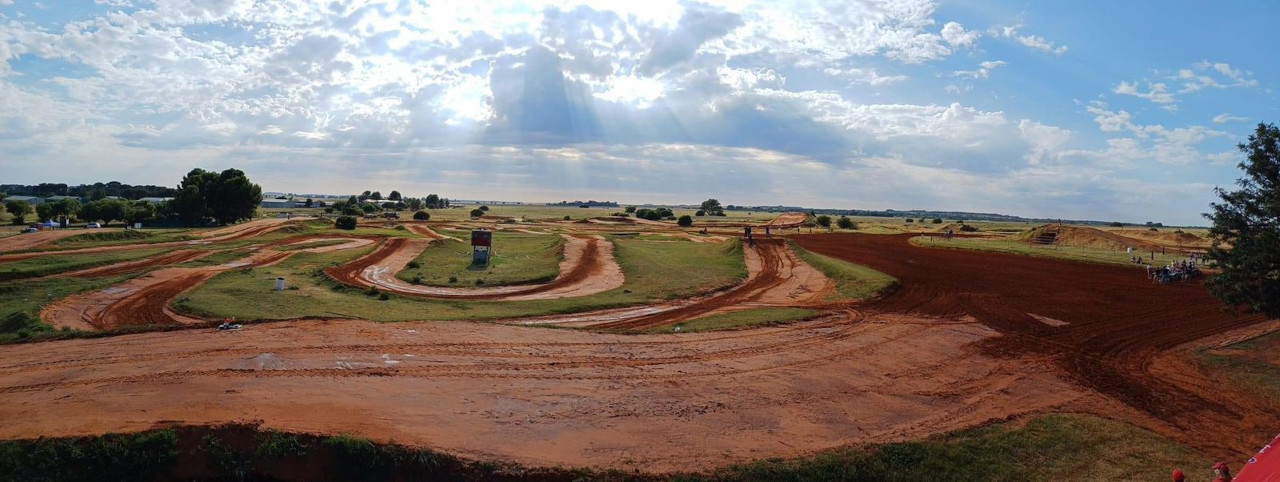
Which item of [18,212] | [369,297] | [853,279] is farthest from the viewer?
[18,212]

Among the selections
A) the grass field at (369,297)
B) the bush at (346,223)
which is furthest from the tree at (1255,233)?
the bush at (346,223)

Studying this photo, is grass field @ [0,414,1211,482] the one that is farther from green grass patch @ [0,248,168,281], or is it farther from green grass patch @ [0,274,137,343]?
green grass patch @ [0,248,168,281]

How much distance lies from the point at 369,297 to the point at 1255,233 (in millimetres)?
26431

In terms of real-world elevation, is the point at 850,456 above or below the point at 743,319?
below

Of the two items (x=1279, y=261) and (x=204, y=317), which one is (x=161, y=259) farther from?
(x=1279, y=261)

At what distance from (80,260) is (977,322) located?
38.9 metres

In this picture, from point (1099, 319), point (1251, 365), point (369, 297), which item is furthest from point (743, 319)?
point (1099, 319)

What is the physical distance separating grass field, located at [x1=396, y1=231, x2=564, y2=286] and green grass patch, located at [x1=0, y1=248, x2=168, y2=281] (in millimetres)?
13292

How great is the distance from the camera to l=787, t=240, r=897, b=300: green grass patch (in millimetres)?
27536

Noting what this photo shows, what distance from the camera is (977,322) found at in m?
22.7

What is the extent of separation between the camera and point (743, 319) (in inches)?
824

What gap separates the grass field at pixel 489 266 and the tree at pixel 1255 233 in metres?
23.7

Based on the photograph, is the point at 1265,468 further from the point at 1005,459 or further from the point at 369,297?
the point at 369,297

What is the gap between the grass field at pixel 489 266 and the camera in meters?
29.3
